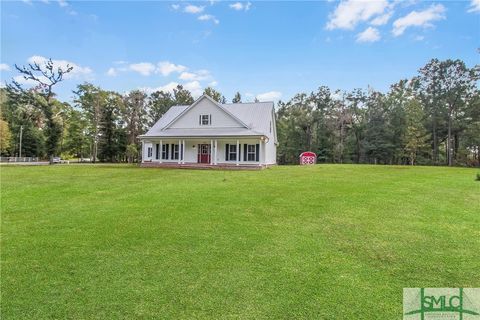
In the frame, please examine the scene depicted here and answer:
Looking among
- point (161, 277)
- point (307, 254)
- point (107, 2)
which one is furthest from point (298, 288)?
point (107, 2)

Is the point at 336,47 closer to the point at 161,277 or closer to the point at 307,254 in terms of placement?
the point at 307,254

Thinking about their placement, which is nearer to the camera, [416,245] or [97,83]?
[416,245]

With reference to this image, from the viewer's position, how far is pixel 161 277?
3672 millimetres

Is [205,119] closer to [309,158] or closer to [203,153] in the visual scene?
[203,153]

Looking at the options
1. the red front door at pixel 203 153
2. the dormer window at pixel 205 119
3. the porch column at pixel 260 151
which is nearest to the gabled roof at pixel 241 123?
the dormer window at pixel 205 119

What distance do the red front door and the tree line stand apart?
13809mm

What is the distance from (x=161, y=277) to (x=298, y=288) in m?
1.66

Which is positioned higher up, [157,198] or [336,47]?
[336,47]

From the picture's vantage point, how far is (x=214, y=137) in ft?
70.5

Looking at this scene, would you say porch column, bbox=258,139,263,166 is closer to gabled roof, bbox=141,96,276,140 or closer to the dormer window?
gabled roof, bbox=141,96,276,140

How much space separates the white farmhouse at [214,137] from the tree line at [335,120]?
1183cm

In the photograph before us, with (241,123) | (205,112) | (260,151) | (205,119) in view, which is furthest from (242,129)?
(205,112)

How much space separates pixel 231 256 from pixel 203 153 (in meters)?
19.8

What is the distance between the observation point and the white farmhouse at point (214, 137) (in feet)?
72.1
